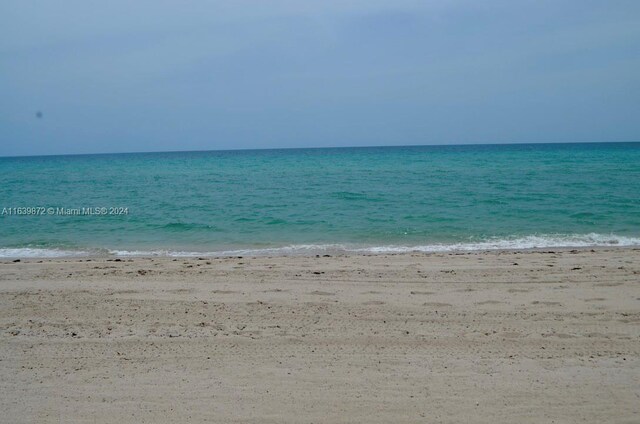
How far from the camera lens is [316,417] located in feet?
13.1

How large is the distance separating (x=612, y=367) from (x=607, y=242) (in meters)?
7.72

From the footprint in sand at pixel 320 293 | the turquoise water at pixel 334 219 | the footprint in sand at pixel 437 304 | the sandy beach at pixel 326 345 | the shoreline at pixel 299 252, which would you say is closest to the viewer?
the sandy beach at pixel 326 345

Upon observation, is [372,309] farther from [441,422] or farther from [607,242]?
[607,242]

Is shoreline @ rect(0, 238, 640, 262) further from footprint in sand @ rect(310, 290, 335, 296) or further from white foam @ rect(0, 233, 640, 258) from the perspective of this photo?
footprint in sand @ rect(310, 290, 335, 296)

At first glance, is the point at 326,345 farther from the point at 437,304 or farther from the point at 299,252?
the point at 299,252

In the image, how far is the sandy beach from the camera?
4.14 meters

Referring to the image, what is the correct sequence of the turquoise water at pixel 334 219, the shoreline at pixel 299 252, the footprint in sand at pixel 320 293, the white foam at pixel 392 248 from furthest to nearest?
the turquoise water at pixel 334 219
the white foam at pixel 392 248
the shoreline at pixel 299 252
the footprint in sand at pixel 320 293

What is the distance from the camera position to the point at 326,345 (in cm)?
529

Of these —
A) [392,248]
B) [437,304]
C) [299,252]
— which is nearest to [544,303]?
[437,304]

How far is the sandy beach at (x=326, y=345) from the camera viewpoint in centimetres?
414

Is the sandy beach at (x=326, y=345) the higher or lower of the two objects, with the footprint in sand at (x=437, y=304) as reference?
lower

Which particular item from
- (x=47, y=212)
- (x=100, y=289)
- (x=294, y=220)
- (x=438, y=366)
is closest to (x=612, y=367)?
(x=438, y=366)

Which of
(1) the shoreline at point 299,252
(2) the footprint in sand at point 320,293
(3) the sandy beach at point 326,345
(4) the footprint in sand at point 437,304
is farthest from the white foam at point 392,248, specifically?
(4) the footprint in sand at point 437,304

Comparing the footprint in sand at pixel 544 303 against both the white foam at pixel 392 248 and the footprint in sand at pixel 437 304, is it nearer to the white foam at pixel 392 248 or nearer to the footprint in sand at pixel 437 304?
the footprint in sand at pixel 437 304
